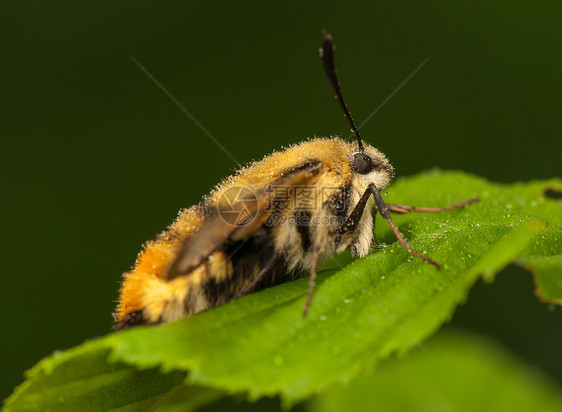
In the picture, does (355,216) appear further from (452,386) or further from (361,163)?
(452,386)

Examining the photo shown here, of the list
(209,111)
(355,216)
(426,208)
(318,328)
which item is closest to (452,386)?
(426,208)

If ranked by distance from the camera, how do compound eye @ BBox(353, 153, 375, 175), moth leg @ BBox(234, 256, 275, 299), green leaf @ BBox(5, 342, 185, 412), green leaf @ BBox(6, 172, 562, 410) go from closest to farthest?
green leaf @ BBox(6, 172, 562, 410) → green leaf @ BBox(5, 342, 185, 412) → moth leg @ BBox(234, 256, 275, 299) → compound eye @ BBox(353, 153, 375, 175)

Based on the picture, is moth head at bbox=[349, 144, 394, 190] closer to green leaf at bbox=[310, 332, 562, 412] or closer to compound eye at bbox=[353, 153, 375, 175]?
compound eye at bbox=[353, 153, 375, 175]

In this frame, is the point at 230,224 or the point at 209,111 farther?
the point at 209,111

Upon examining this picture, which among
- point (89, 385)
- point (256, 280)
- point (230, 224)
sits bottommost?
point (89, 385)

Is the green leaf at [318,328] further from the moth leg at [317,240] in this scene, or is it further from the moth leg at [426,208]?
the moth leg at [426,208]

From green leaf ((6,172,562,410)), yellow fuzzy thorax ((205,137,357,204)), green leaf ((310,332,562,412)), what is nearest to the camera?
green leaf ((6,172,562,410))

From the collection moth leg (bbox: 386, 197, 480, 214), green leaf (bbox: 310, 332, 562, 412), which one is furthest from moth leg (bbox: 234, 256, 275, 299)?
green leaf (bbox: 310, 332, 562, 412)

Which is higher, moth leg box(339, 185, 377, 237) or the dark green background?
the dark green background
